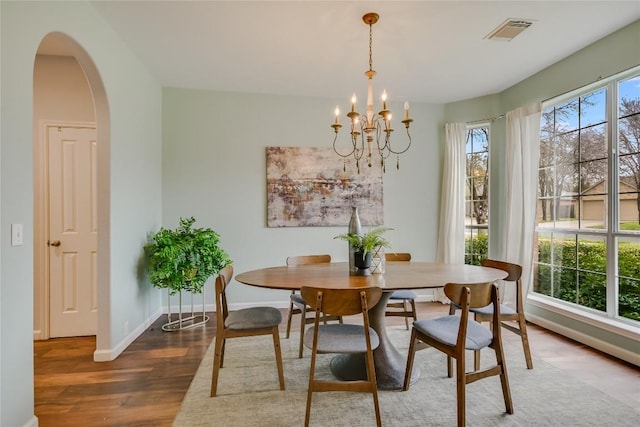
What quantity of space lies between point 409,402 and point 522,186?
2.77 meters

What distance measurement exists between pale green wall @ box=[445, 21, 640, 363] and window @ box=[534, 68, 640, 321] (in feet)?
0.47

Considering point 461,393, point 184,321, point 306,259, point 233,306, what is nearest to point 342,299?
point 461,393

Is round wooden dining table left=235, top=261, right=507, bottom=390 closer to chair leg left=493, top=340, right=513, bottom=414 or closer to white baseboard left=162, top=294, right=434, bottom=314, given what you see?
chair leg left=493, top=340, right=513, bottom=414

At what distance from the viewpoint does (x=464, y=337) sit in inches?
73.1

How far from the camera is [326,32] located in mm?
2814

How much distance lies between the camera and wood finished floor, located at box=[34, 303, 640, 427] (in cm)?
207

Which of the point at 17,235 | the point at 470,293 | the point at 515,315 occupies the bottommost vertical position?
the point at 515,315

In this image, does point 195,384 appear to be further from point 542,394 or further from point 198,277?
point 542,394

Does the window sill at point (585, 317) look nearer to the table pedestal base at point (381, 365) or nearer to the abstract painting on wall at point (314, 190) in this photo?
the table pedestal base at point (381, 365)

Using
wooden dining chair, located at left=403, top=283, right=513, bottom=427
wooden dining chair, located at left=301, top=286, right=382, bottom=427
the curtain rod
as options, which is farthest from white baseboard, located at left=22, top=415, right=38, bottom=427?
the curtain rod

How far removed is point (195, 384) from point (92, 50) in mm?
2547

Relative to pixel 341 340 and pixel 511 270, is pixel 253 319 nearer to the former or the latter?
pixel 341 340

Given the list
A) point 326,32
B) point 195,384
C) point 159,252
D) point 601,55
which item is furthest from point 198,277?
point 601,55

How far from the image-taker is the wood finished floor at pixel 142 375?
2.07m
